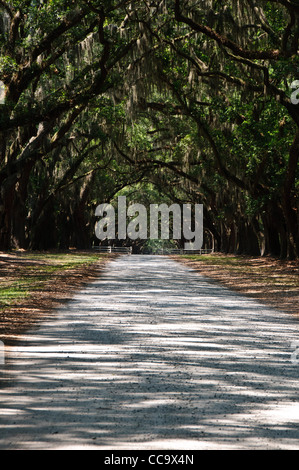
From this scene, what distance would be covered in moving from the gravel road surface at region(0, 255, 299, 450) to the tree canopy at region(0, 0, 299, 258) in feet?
26.0

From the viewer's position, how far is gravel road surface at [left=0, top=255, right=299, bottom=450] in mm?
4551

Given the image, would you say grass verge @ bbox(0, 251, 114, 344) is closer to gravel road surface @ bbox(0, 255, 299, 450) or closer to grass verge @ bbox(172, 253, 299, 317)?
gravel road surface @ bbox(0, 255, 299, 450)

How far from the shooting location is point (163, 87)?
74.7 ft

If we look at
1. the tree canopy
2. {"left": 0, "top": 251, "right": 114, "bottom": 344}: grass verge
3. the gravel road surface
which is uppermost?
the tree canopy

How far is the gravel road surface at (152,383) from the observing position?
4.55m

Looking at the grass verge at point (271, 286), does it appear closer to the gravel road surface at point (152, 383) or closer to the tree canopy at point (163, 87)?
the gravel road surface at point (152, 383)

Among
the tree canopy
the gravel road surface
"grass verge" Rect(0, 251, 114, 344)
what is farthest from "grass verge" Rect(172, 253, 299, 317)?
the tree canopy

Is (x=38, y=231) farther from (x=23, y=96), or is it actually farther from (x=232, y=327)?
(x=232, y=327)

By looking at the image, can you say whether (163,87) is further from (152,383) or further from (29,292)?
(152,383)

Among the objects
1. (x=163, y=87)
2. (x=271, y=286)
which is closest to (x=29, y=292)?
(x=271, y=286)

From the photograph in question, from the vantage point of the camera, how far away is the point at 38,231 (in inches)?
1558

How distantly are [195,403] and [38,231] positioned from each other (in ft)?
114

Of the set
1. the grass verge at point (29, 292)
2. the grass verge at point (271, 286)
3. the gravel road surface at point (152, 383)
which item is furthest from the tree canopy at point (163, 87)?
the gravel road surface at point (152, 383)
